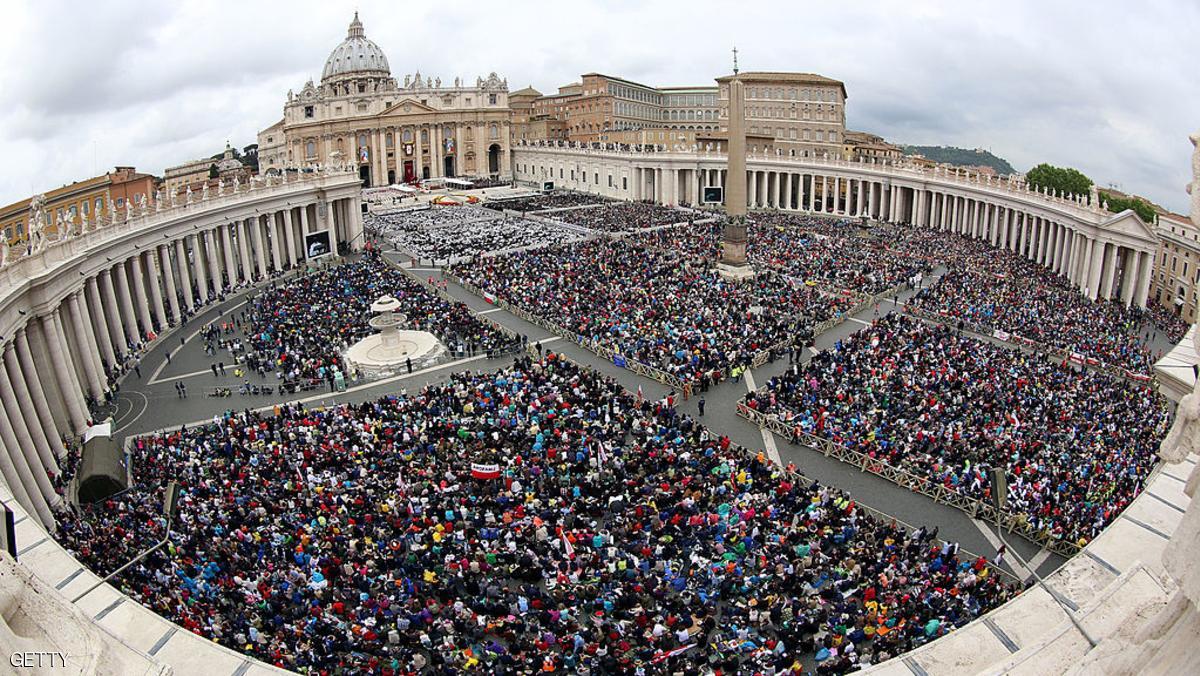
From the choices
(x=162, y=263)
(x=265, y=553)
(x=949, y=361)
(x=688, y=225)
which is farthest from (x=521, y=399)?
(x=688, y=225)

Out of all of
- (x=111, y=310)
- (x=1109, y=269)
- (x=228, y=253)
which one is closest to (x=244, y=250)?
(x=228, y=253)

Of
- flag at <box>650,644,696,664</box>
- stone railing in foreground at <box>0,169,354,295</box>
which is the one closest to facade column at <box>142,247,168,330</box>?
stone railing in foreground at <box>0,169,354,295</box>

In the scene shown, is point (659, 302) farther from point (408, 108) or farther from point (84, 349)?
point (408, 108)

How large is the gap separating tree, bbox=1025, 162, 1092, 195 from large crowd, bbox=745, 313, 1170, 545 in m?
61.5

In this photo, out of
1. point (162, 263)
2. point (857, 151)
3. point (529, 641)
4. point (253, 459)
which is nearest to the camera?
point (529, 641)

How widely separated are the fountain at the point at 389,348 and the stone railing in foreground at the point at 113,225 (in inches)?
481

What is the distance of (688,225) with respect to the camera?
239 ft

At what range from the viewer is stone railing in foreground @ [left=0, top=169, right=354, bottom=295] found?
2827cm

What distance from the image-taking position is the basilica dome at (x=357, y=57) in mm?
143625

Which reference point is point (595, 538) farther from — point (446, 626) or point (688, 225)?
point (688, 225)

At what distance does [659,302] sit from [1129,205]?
5890cm

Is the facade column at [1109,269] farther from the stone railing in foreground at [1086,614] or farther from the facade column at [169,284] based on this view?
the facade column at [169,284]

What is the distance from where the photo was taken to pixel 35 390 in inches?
1069

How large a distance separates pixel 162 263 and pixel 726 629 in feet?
136
